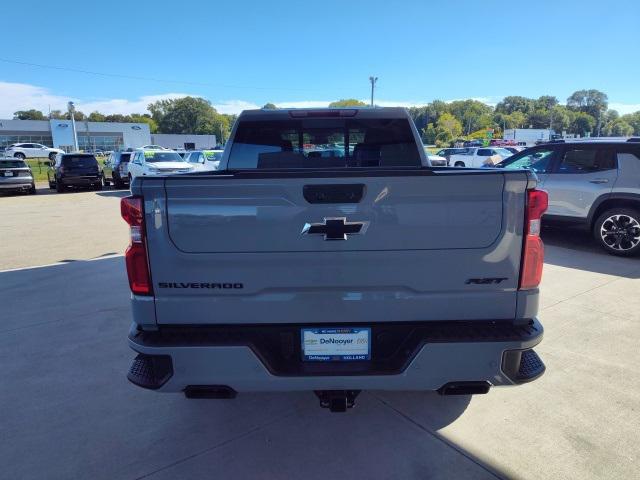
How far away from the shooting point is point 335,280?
2193 millimetres

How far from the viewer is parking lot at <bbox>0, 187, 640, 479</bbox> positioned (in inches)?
98.7

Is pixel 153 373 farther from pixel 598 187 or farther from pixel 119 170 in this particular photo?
pixel 119 170

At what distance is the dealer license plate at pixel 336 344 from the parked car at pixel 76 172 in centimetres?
2277

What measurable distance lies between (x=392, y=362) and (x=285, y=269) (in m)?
0.77

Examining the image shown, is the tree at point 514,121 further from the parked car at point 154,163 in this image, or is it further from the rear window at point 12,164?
the rear window at point 12,164

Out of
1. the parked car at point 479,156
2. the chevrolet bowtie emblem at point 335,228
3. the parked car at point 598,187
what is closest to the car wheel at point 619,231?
the parked car at point 598,187

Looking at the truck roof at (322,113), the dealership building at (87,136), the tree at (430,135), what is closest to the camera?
the truck roof at (322,113)

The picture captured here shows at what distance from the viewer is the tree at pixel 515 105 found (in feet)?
568

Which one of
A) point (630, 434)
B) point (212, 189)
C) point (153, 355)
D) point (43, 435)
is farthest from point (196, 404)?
point (630, 434)

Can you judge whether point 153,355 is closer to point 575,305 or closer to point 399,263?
point 399,263

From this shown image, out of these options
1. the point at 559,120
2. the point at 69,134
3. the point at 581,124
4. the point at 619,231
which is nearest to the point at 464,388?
the point at 619,231

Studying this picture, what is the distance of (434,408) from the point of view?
3076 millimetres

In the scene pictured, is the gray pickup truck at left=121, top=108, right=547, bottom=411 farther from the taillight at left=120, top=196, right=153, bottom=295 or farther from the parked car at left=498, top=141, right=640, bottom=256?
the parked car at left=498, top=141, right=640, bottom=256

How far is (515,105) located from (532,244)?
660 ft
